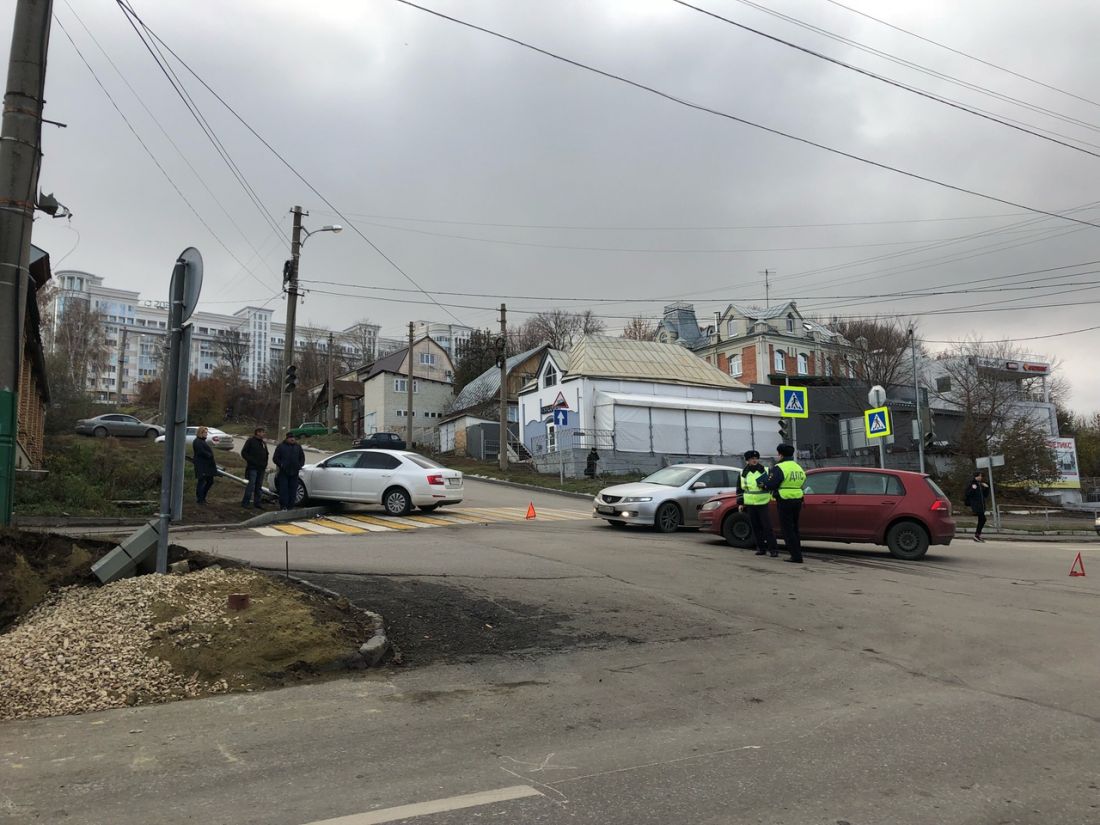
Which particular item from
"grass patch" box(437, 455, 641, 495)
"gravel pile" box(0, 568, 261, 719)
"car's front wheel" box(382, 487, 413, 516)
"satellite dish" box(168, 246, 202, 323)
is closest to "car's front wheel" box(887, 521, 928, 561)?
"car's front wheel" box(382, 487, 413, 516)

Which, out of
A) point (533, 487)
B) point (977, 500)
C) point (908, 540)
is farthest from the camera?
point (533, 487)

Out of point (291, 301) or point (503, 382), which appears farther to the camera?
point (503, 382)

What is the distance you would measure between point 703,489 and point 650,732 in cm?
1183

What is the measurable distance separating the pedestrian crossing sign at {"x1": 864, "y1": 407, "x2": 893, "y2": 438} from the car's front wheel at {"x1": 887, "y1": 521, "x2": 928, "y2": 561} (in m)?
9.01

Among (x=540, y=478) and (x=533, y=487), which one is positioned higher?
(x=540, y=478)

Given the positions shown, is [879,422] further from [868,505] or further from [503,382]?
[503,382]

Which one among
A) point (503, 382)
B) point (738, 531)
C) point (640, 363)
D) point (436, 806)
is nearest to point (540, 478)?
point (503, 382)

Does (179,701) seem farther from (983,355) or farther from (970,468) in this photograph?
(983,355)

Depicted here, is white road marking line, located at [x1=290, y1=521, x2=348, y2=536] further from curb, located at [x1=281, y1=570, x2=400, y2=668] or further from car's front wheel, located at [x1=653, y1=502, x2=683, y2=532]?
curb, located at [x1=281, y1=570, x2=400, y2=668]

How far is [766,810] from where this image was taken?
349cm

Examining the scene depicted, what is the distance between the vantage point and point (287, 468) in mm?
16359

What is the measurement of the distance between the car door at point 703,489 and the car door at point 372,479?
668cm

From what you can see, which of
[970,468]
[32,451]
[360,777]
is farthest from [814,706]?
[970,468]

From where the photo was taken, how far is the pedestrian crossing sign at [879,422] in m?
21.6
